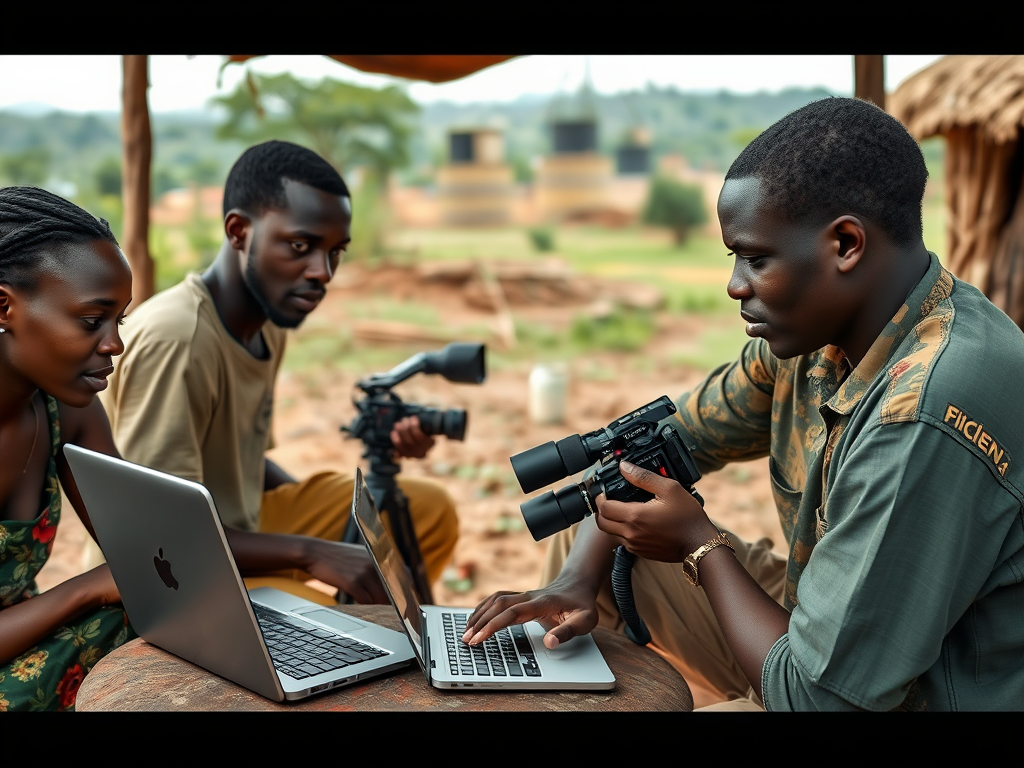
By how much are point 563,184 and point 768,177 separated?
46.9ft

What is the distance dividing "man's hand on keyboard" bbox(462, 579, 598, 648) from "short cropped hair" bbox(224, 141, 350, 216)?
1372mm

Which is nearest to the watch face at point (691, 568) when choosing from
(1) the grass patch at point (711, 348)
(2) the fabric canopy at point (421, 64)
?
(2) the fabric canopy at point (421, 64)

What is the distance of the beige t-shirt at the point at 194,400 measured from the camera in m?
2.40

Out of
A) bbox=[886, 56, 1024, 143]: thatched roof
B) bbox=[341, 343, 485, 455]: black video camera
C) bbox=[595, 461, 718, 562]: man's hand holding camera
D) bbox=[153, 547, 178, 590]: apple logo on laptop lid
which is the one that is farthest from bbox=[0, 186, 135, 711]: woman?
bbox=[886, 56, 1024, 143]: thatched roof

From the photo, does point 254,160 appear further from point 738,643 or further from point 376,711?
point 738,643

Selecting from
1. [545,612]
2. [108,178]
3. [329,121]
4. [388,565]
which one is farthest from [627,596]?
[108,178]

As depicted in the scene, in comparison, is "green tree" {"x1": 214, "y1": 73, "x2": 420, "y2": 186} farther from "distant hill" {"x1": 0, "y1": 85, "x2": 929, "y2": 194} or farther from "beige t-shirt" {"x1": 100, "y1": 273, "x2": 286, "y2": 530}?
"beige t-shirt" {"x1": 100, "y1": 273, "x2": 286, "y2": 530}

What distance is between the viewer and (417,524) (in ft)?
10.6

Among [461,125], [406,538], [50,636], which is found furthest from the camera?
[461,125]

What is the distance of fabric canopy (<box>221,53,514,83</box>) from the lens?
3.35 metres

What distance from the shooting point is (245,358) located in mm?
2709

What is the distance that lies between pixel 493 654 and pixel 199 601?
1.76ft

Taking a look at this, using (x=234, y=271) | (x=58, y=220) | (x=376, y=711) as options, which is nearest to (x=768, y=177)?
(x=376, y=711)

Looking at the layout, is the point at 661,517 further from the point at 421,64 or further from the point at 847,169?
the point at 421,64
